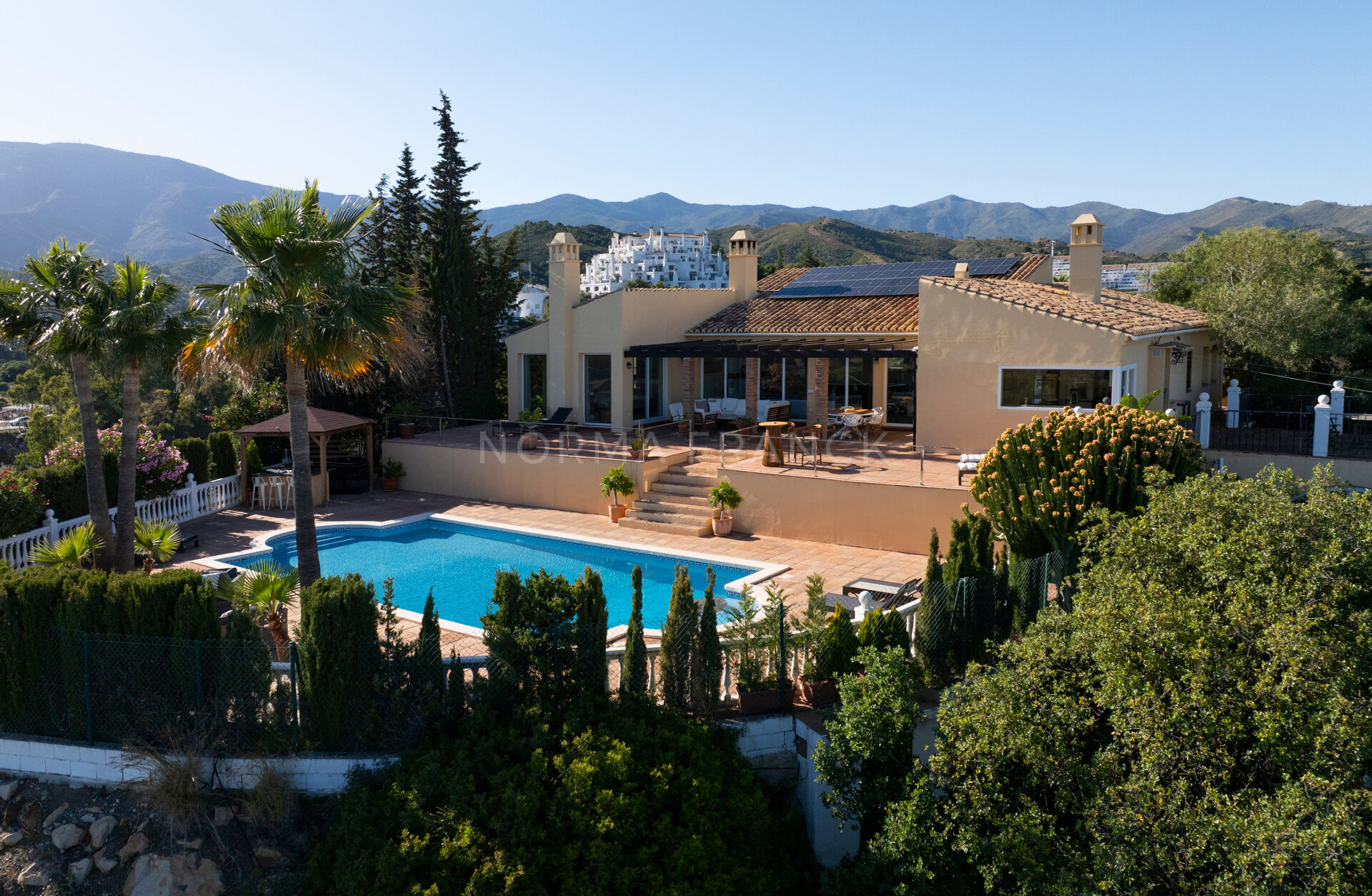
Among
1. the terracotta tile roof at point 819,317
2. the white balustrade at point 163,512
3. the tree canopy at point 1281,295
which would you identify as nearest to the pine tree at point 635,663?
the white balustrade at point 163,512

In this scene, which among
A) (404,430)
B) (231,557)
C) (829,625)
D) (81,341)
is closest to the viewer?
(829,625)

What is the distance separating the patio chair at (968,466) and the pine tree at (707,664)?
29.1ft

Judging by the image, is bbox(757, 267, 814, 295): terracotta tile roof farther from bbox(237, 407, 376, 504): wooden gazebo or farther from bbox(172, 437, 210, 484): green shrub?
bbox(172, 437, 210, 484): green shrub

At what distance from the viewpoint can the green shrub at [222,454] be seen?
72.3 feet

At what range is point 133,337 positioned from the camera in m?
13.6

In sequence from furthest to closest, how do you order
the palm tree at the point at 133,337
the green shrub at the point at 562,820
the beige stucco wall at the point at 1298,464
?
the beige stucco wall at the point at 1298,464
the palm tree at the point at 133,337
the green shrub at the point at 562,820

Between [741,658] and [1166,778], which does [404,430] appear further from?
[1166,778]

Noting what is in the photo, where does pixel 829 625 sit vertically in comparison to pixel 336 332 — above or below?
below

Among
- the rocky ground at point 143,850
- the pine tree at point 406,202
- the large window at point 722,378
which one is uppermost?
the pine tree at point 406,202

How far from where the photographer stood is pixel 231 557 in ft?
56.6

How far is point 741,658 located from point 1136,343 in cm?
1364

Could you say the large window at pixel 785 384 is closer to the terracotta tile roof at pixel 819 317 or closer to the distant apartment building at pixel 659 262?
the terracotta tile roof at pixel 819 317

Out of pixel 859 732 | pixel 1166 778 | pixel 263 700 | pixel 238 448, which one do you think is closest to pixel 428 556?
pixel 238 448

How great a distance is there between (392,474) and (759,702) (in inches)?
671
